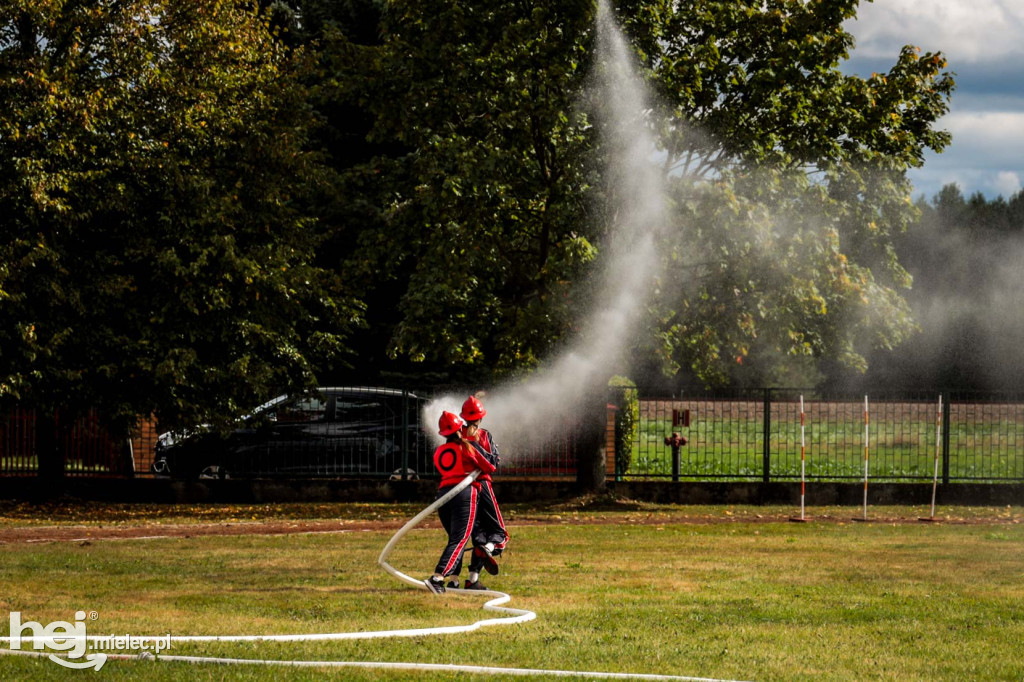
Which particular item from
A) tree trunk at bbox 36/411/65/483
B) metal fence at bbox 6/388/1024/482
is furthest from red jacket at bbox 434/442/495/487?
tree trunk at bbox 36/411/65/483

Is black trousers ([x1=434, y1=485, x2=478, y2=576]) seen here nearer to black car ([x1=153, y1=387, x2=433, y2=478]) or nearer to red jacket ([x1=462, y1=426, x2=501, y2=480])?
red jacket ([x1=462, y1=426, x2=501, y2=480])

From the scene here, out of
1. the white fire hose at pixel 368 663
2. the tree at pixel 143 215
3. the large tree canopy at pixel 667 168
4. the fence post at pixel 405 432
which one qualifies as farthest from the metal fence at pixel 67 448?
the white fire hose at pixel 368 663

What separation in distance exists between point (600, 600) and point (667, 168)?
11828 millimetres

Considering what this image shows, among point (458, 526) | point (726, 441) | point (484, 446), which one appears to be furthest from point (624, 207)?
point (458, 526)

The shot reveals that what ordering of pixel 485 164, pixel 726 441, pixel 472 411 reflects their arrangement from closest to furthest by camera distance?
1. pixel 472 411
2. pixel 485 164
3. pixel 726 441

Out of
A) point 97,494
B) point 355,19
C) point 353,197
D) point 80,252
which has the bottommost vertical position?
point 97,494

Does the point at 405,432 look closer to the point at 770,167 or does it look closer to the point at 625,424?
the point at 625,424

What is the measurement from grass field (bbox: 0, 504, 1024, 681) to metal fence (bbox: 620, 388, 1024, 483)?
203 inches

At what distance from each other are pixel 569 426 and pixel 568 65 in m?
6.09

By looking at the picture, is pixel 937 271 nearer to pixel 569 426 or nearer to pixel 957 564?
pixel 569 426

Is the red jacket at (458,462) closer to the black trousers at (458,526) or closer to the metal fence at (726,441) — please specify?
the black trousers at (458,526)

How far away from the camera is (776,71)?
20.7 metres

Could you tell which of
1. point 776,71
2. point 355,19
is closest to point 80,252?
point 776,71

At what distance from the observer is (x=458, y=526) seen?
10281 millimetres
